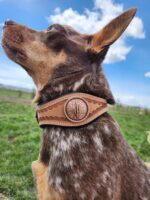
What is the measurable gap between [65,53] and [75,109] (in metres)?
0.66

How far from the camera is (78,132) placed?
3994 millimetres

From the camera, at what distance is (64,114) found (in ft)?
13.2

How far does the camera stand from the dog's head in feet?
13.5

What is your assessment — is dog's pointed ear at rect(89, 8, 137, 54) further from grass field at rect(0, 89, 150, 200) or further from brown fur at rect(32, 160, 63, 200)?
grass field at rect(0, 89, 150, 200)

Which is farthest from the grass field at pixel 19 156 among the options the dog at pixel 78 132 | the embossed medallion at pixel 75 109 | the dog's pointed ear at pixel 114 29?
the dog's pointed ear at pixel 114 29

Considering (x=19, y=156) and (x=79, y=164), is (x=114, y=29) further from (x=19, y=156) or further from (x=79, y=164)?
(x=19, y=156)

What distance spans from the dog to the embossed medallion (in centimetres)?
12

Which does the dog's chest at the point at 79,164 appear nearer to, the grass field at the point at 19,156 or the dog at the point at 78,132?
the dog at the point at 78,132

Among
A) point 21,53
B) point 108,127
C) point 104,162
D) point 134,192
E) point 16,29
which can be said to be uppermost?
point 16,29

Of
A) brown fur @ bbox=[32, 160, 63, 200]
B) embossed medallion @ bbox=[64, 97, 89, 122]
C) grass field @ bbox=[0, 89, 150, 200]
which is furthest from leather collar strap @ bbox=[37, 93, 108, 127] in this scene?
grass field @ bbox=[0, 89, 150, 200]

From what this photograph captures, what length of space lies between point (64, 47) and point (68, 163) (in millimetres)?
1282

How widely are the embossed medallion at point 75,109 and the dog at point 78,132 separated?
12cm

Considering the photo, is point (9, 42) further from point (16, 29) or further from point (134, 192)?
point (134, 192)

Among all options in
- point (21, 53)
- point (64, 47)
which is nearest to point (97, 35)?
point (64, 47)
